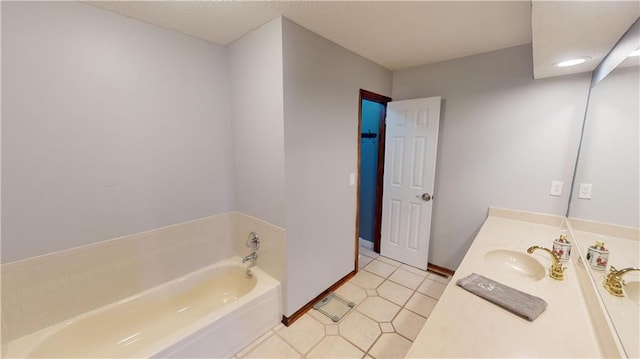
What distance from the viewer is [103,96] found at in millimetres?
1530

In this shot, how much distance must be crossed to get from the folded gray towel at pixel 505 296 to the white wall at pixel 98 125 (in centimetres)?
203

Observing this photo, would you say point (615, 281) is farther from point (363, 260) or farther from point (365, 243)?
point (365, 243)

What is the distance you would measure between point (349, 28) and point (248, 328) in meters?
2.32

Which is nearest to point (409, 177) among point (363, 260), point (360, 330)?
point (363, 260)

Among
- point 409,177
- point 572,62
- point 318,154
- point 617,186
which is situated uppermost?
point 572,62

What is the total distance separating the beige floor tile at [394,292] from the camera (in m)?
2.19

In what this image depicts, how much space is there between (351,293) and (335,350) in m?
0.67

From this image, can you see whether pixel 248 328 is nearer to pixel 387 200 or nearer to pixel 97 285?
pixel 97 285

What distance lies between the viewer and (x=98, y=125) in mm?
1526

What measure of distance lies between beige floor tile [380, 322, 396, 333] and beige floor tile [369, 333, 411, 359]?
0.04 metres

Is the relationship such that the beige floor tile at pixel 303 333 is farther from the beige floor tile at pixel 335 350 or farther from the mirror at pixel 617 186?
the mirror at pixel 617 186

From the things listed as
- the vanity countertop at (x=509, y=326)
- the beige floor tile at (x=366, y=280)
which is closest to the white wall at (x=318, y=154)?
the beige floor tile at (x=366, y=280)

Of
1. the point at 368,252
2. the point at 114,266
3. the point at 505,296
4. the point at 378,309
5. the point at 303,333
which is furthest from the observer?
the point at 368,252

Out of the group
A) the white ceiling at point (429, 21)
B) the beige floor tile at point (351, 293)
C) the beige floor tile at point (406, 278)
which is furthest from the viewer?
the beige floor tile at point (406, 278)
